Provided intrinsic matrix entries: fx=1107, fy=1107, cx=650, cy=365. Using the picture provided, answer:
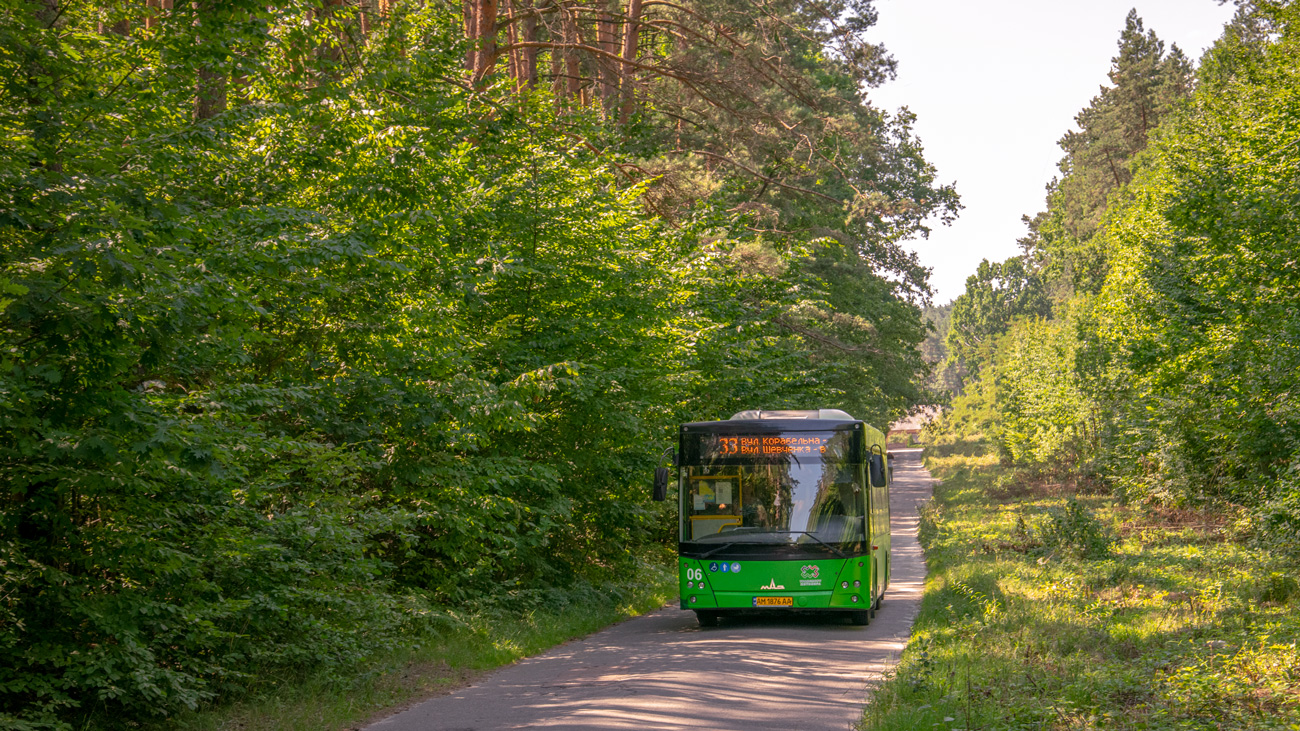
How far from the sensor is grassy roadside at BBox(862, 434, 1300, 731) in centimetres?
823

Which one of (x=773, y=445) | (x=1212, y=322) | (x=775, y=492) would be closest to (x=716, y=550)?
(x=775, y=492)

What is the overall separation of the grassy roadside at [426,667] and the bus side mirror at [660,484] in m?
2.25

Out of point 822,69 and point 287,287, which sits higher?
point 822,69

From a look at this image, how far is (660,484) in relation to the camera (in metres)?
15.2

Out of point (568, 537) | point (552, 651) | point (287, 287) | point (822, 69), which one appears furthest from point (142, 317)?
point (822, 69)

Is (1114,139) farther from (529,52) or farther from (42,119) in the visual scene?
(42,119)

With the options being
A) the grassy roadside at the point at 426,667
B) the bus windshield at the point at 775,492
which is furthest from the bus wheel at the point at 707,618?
the grassy roadside at the point at 426,667

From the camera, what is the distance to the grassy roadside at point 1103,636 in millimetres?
8234

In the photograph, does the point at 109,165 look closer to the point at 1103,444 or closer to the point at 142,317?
the point at 142,317

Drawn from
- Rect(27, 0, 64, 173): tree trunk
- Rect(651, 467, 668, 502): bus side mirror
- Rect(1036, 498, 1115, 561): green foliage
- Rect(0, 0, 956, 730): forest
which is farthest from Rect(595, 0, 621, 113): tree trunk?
Rect(27, 0, 64, 173): tree trunk

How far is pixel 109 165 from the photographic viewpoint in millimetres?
7629

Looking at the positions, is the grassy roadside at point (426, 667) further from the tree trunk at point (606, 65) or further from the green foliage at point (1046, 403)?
the green foliage at point (1046, 403)

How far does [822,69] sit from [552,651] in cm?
2696

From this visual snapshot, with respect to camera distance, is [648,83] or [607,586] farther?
[648,83]
